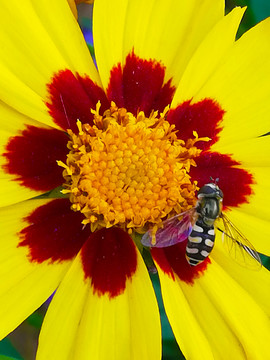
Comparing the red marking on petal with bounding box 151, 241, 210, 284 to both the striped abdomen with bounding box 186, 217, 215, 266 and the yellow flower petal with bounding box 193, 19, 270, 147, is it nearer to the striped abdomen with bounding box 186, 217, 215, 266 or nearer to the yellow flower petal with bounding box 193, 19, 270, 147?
the striped abdomen with bounding box 186, 217, 215, 266

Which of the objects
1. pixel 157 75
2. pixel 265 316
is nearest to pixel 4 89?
pixel 157 75

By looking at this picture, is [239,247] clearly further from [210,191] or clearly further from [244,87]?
[244,87]

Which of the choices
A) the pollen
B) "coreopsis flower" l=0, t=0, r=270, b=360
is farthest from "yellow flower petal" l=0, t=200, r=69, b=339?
the pollen

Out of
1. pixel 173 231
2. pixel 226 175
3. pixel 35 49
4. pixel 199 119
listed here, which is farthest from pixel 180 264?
pixel 35 49

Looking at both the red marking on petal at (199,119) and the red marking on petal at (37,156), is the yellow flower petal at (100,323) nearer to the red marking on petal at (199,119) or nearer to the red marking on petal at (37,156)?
the red marking on petal at (37,156)

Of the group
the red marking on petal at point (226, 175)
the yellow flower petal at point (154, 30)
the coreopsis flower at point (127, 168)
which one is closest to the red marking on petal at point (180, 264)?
the coreopsis flower at point (127, 168)

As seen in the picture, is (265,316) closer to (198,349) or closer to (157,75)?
(198,349)
